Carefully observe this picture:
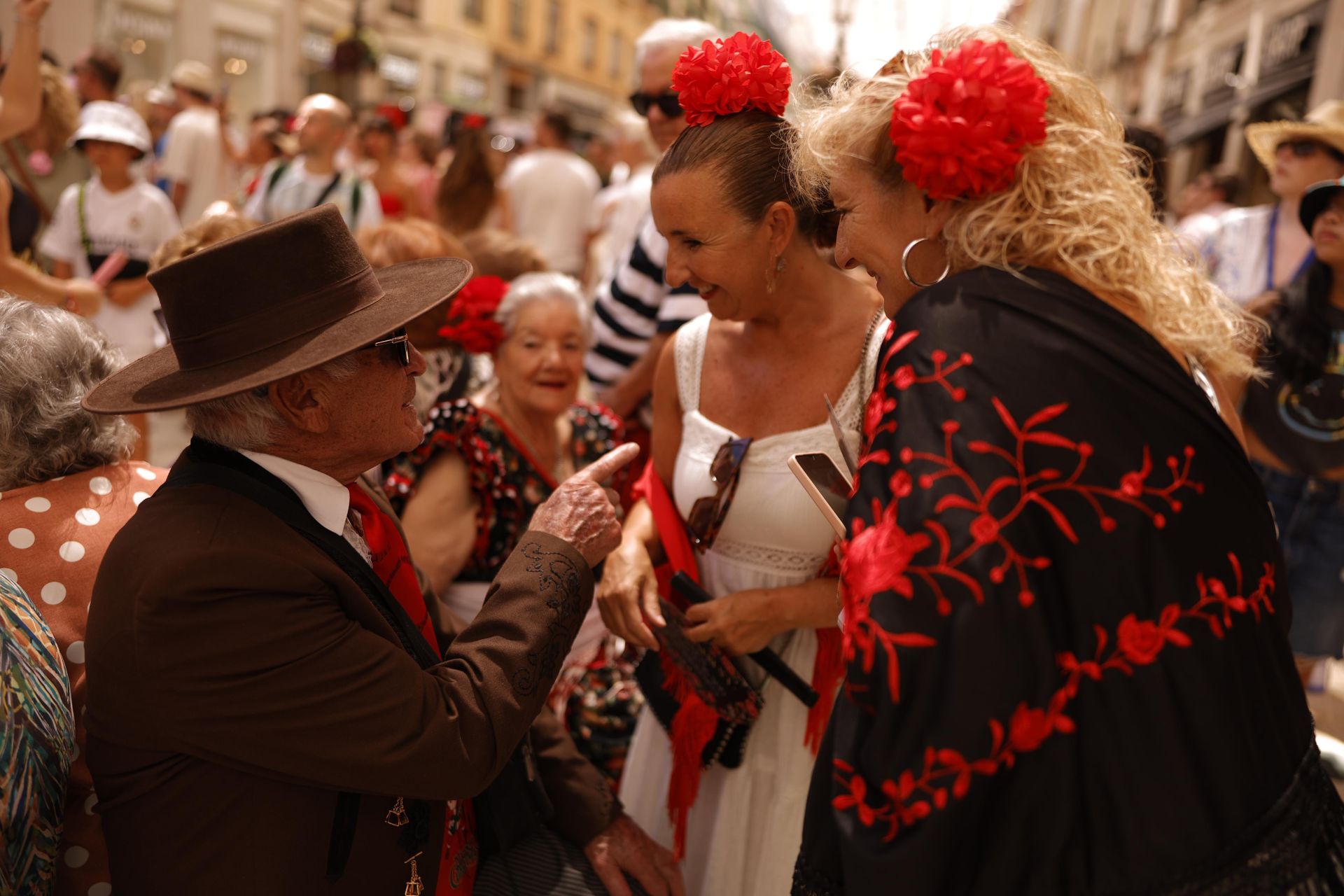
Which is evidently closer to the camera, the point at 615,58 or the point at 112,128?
the point at 112,128

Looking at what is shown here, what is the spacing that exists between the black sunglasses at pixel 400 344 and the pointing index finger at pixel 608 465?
0.40m

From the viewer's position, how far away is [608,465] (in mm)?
1992

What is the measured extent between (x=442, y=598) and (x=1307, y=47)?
12770mm

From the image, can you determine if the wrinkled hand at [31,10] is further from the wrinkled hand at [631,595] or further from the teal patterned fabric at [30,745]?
the wrinkled hand at [631,595]

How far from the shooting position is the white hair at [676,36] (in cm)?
339

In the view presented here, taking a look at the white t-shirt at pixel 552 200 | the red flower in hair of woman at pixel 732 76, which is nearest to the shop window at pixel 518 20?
the white t-shirt at pixel 552 200

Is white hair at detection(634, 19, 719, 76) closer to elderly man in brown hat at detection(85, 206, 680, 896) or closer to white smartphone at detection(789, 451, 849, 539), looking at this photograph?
elderly man in brown hat at detection(85, 206, 680, 896)

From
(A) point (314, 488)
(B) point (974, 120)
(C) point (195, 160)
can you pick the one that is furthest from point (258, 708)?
(C) point (195, 160)

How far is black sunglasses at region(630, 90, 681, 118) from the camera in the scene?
3301 mm

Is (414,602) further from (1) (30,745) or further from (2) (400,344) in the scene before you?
(1) (30,745)

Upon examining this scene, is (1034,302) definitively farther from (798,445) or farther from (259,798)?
(259,798)

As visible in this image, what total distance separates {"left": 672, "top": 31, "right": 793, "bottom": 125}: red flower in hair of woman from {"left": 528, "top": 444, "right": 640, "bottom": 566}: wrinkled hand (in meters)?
0.73

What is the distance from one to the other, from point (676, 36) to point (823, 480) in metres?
2.20

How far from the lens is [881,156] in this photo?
149cm
